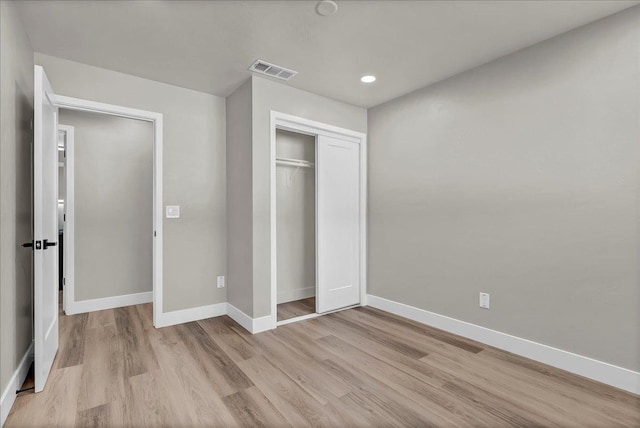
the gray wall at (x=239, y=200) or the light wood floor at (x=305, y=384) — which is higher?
the gray wall at (x=239, y=200)

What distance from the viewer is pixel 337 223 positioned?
380 centimetres

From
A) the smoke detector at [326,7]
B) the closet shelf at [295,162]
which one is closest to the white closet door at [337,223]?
the closet shelf at [295,162]

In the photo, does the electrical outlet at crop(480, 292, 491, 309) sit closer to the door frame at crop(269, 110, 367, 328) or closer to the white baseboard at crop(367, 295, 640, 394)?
the white baseboard at crop(367, 295, 640, 394)

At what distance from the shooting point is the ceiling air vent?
9.36ft

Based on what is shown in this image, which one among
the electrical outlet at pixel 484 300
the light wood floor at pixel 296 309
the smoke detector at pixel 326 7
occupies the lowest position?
the light wood floor at pixel 296 309

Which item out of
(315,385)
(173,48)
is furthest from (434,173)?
(173,48)

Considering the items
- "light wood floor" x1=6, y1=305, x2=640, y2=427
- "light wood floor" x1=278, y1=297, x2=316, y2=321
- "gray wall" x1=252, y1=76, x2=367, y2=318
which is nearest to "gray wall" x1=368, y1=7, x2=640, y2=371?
"light wood floor" x1=6, y1=305, x2=640, y2=427

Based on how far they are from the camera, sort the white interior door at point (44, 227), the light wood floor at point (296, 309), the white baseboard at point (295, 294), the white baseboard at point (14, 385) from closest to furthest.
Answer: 1. the white baseboard at point (14, 385)
2. the white interior door at point (44, 227)
3. the light wood floor at point (296, 309)
4. the white baseboard at point (295, 294)

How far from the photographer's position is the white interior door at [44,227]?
1.97 metres

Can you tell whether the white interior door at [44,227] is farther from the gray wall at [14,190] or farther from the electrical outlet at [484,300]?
the electrical outlet at [484,300]

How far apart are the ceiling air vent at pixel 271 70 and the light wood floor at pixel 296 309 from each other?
98.1 inches

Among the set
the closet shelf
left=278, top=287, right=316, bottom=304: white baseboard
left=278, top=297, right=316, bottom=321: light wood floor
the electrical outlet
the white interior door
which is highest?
the closet shelf

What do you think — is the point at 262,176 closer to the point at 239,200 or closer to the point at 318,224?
the point at 239,200

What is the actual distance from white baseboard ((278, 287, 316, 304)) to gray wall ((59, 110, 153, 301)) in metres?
1.71
